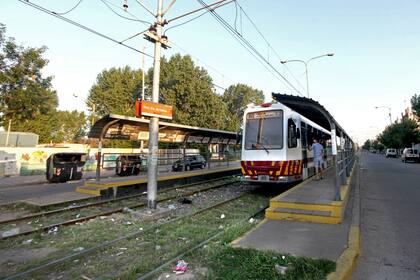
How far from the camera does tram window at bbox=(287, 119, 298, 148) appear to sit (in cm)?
1219

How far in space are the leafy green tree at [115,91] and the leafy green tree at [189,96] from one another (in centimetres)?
665

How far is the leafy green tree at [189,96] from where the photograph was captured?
143 feet

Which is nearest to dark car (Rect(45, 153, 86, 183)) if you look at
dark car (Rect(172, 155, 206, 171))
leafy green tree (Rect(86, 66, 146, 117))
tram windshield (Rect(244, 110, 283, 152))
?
dark car (Rect(172, 155, 206, 171))

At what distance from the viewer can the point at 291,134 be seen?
12344mm

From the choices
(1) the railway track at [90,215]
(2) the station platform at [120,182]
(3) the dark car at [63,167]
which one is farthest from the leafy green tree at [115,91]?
(1) the railway track at [90,215]

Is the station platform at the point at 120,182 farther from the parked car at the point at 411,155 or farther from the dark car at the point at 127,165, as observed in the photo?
the parked car at the point at 411,155

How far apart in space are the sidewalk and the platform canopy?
21.1 ft

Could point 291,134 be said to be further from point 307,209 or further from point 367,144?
point 367,144

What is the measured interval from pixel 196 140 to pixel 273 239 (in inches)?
592

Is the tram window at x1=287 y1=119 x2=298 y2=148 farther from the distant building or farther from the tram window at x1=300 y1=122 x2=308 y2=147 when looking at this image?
the distant building

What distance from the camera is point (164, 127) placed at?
17.1m

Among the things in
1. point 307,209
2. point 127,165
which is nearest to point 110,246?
point 307,209

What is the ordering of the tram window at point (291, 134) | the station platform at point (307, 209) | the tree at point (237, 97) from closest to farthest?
the station platform at point (307, 209), the tram window at point (291, 134), the tree at point (237, 97)

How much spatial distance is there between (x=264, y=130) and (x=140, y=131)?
6880mm
